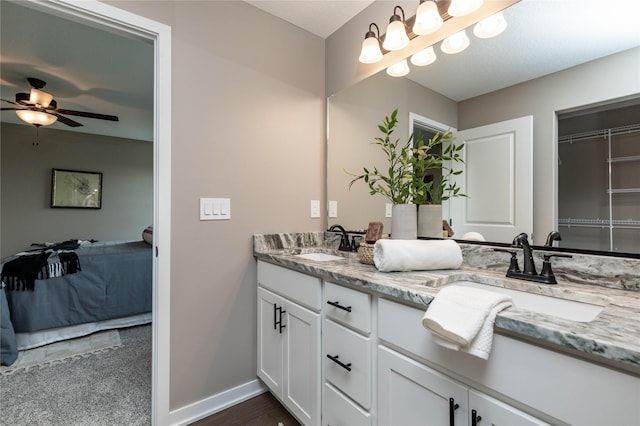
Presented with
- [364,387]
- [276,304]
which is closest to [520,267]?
[364,387]

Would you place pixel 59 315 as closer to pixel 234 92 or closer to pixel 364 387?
pixel 234 92

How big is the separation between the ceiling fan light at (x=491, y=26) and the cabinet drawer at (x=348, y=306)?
1230 mm

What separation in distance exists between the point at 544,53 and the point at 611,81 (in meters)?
0.26

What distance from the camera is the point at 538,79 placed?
115 centimetres

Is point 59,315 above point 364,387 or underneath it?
underneath

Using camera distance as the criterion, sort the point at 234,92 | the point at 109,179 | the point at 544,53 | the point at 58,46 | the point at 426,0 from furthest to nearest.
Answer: the point at 109,179 → the point at 58,46 → the point at 234,92 → the point at 426,0 → the point at 544,53

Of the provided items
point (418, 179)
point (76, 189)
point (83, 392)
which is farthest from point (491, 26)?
Answer: point (76, 189)

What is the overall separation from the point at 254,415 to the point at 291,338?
55cm

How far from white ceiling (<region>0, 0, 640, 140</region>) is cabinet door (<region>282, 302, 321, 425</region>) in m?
1.28

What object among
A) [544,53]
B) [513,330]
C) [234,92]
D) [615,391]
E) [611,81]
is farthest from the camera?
[234,92]

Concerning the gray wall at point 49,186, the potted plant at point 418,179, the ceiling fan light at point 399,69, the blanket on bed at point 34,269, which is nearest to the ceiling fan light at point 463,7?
the ceiling fan light at point 399,69

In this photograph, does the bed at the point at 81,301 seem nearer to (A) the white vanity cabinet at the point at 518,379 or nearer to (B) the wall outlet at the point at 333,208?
(B) the wall outlet at the point at 333,208

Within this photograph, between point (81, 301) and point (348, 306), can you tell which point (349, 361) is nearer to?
point (348, 306)

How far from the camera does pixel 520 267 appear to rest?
3.74 ft
